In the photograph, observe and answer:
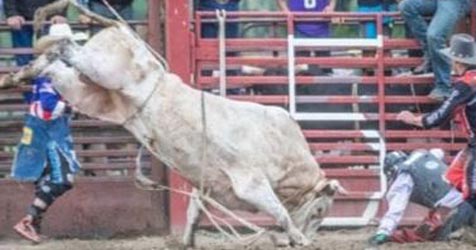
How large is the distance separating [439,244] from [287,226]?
195 cm

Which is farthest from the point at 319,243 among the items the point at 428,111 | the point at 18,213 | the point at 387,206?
the point at 18,213

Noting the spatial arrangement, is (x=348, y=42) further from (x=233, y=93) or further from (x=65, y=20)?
(x=65, y=20)

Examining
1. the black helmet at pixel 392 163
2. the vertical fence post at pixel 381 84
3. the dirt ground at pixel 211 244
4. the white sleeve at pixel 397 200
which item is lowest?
the dirt ground at pixel 211 244

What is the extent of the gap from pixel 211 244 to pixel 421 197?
1746 mm

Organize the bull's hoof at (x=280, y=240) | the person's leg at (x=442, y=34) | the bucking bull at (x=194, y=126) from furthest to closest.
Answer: the person's leg at (x=442, y=34) → the bull's hoof at (x=280, y=240) → the bucking bull at (x=194, y=126)

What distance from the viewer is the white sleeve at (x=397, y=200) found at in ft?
39.8

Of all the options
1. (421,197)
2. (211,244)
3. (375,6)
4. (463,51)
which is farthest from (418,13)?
(211,244)

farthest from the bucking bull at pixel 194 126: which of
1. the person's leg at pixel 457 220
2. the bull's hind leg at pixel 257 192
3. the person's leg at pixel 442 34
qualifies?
the person's leg at pixel 442 34

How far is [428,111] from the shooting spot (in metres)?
13.1

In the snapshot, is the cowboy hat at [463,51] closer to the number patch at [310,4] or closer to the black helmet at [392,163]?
the black helmet at [392,163]

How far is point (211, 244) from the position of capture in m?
12.2

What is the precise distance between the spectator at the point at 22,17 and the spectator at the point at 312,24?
2119 millimetres

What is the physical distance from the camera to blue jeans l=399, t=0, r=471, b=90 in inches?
497

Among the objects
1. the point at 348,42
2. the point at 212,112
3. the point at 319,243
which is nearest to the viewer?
the point at 212,112
